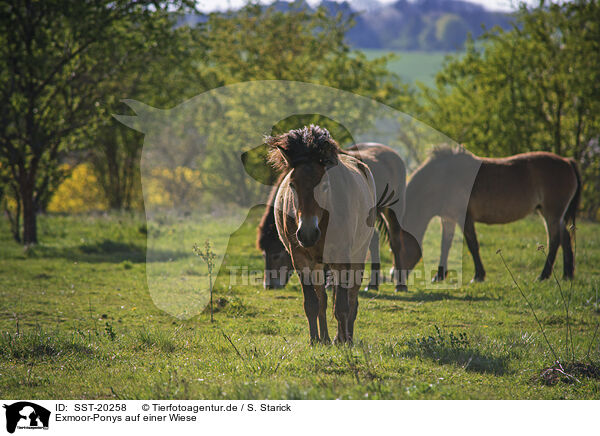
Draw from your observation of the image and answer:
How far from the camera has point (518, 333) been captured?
6.07 meters

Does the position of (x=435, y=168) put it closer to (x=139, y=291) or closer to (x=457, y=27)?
(x=139, y=291)

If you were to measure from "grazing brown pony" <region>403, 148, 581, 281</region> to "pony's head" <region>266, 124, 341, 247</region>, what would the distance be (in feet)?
15.9

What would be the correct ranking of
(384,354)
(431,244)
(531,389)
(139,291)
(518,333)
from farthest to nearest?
(431,244)
(139,291)
(518,333)
(384,354)
(531,389)

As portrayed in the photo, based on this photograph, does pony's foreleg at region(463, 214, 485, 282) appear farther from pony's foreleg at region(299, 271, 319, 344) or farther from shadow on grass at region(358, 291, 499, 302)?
pony's foreleg at region(299, 271, 319, 344)

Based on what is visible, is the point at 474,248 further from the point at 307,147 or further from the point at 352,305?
the point at 307,147

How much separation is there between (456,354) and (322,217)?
1.86 metres

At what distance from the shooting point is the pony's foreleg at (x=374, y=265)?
8.69m

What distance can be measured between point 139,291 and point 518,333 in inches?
239

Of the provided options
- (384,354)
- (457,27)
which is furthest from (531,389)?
(457,27)

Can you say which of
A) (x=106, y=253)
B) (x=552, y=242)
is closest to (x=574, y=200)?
(x=552, y=242)
